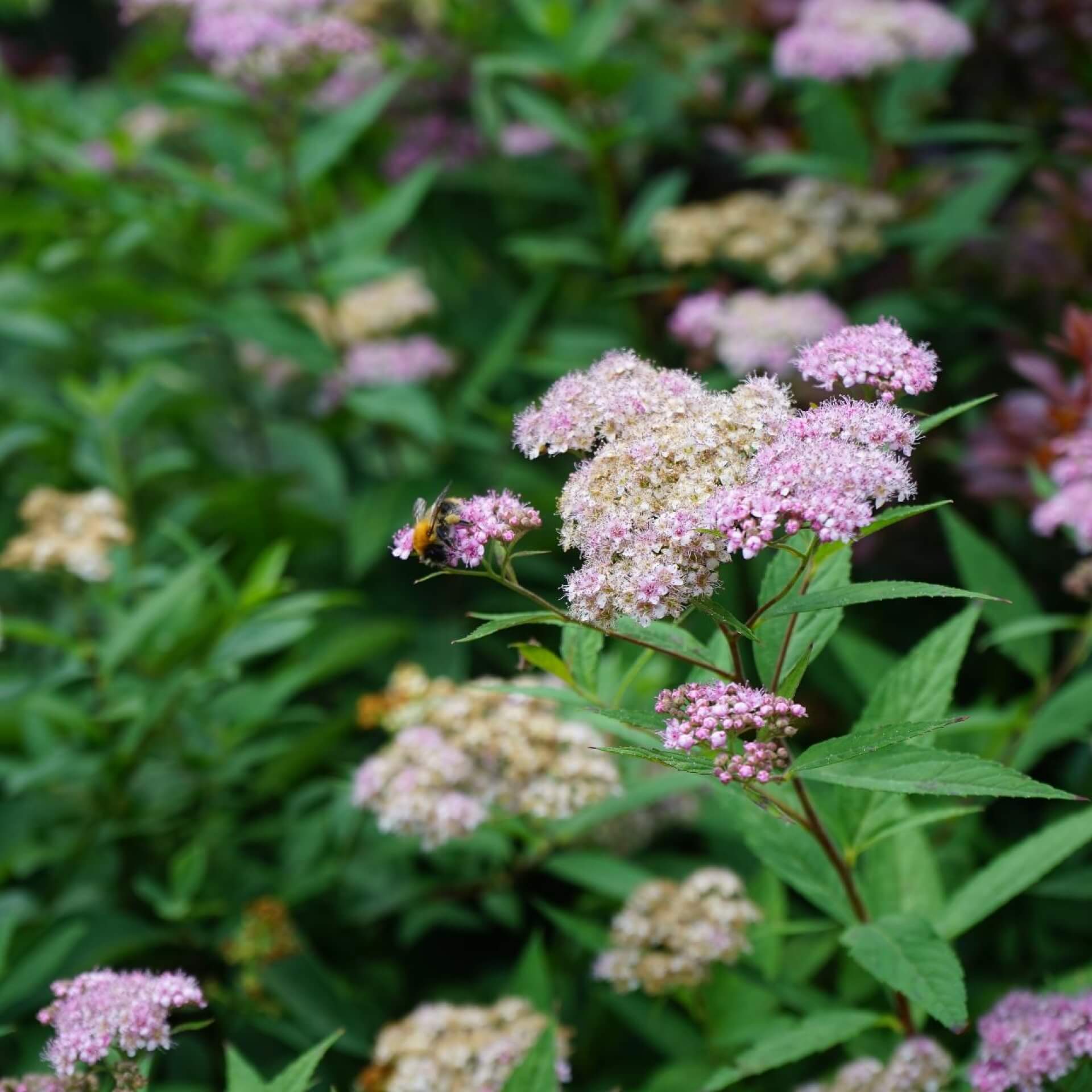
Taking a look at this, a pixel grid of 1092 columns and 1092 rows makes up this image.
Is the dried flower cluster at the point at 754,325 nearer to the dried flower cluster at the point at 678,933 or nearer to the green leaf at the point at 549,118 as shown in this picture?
the green leaf at the point at 549,118

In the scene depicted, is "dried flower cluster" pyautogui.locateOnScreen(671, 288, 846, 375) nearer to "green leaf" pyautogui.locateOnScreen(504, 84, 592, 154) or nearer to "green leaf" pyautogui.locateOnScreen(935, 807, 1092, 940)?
"green leaf" pyautogui.locateOnScreen(504, 84, 592, 154)

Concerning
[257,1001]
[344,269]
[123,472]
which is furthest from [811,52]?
→ [257,1001]

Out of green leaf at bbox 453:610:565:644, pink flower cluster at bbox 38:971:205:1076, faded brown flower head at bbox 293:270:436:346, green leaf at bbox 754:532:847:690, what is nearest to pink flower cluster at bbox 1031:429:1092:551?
green leaf at bbox 754:532:847:690

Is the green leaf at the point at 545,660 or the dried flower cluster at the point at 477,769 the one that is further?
the dried flower cluster at the point at 477,769

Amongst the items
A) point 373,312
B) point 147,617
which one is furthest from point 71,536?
point 373,312

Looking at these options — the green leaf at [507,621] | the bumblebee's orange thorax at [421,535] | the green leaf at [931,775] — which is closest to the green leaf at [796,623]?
the green leaf at [931,775]

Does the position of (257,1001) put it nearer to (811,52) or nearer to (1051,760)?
(1051,760)
